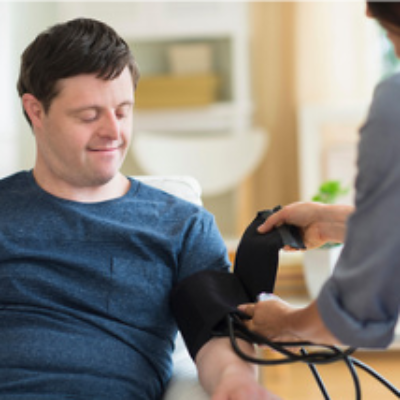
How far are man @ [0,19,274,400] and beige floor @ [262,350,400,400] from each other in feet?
3.03

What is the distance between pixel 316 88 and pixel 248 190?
0.64 meters

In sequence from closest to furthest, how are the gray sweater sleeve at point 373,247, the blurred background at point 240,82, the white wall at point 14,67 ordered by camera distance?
the gray sweater sleeve at point 373,247
the white wall at point 14,67
the blurred background at point 240,82

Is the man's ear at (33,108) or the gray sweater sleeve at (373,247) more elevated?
the man's ear at (33,108)

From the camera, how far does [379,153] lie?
832mm

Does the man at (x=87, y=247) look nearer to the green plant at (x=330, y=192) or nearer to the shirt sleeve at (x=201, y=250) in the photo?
the shirt sleeve at (x=201, y=250)

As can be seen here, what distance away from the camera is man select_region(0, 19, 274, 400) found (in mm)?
1205

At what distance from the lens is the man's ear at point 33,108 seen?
1331 millimetres

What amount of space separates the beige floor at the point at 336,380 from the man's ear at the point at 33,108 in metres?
1.14

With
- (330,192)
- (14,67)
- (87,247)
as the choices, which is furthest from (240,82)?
(87,247)

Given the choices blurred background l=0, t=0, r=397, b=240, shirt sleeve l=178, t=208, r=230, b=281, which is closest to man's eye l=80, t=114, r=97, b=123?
shirt sleeve l=178, t=208, r=230, b=281

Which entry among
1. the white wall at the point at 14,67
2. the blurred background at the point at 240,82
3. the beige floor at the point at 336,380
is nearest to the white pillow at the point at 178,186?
the beige floor at the point at 336,380

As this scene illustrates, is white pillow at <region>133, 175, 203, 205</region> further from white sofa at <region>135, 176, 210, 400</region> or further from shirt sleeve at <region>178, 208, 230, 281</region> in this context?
shirt sleeve at <region>178, 208, 230, 281</region>

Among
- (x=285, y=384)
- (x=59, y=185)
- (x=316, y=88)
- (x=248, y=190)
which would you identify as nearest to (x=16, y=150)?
(x=248, y=190)

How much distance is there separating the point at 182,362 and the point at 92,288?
0.26 meters
